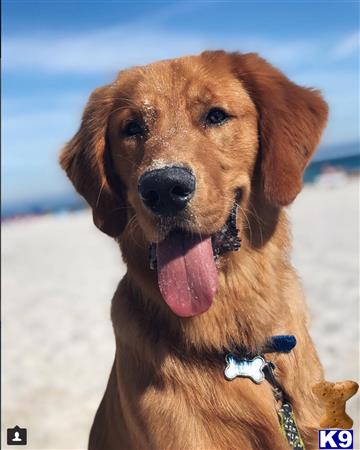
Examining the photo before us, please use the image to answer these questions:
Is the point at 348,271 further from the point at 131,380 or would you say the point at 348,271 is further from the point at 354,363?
the point at 131,380

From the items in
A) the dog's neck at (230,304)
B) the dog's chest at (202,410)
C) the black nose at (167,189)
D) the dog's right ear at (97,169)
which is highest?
the dog's right ear at (97,169)

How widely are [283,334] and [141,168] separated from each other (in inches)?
45.2

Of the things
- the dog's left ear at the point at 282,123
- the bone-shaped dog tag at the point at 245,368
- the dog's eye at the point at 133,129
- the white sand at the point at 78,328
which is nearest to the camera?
the bone-shaped dog tag at the point at 245,368

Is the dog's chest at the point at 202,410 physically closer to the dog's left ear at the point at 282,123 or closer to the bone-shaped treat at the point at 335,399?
→ the bone-shaped treat at the point at 335,399

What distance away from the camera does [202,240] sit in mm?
3025

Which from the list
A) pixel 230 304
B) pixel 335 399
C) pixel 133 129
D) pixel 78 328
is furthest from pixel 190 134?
pixel 78 328

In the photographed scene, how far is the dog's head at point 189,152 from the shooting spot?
115 inches

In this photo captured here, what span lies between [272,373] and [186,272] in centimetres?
69

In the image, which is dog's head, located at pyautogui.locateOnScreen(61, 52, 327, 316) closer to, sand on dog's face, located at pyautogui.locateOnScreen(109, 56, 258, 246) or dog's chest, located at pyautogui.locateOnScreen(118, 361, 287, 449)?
sand on dog's face, located at pyautogui.locateOnScreen(109, 56, 258, 246)

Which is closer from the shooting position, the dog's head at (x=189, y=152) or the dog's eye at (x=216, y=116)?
the dog's head at (x=189, y=152)

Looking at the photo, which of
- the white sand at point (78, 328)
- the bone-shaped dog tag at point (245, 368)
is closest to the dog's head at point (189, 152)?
the bone-shaped dog tag at point (245, 368)

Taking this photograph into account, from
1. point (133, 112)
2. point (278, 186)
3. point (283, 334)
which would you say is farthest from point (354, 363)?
point (133, 112)

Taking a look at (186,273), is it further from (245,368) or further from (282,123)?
(282,123)

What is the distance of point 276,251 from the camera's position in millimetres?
3373
